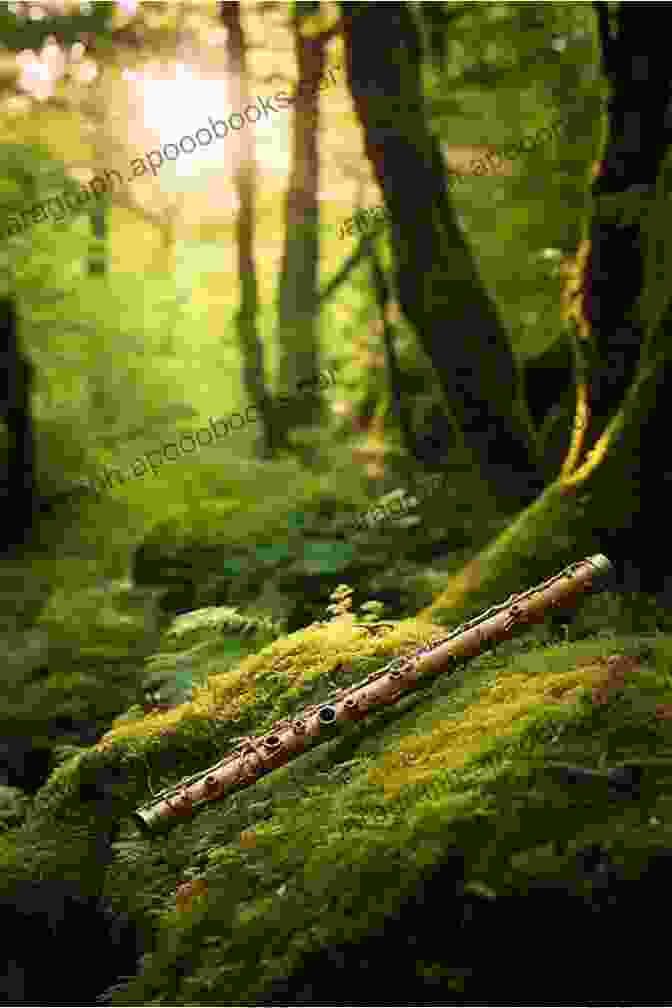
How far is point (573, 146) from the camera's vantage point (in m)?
11.8

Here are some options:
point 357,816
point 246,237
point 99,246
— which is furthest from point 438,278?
point 99,246

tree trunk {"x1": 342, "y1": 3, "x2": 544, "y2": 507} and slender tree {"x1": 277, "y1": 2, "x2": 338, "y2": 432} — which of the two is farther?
slender tree {"x1": 277, "y1": 2, "x2": 338, "y2": 432}

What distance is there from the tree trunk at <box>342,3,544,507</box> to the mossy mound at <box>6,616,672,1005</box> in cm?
524

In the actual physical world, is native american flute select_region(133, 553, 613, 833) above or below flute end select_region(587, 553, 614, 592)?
below

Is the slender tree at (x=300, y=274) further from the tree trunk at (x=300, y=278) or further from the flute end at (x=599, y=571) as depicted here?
the flute end at (x=599, y=571)

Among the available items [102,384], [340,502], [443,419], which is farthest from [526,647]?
[102,384]

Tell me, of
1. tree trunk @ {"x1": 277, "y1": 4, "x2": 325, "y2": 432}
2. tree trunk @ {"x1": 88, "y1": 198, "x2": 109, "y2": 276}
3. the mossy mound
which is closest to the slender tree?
tree trunk @ {"x1": 277, "y1": 4, "x2": 325, "y2": 432}

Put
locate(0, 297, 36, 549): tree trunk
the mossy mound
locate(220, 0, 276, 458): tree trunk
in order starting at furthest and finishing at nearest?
1. locate(220, 0, 276, 458): tree trunk
2. locate(0, 297, 36, 549): tree trunk
3. the mossy mound

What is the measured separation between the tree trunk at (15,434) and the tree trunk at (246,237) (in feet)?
12.0

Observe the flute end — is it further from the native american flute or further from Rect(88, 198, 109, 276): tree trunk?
Rect(88, 198, 109, 276): tree trunk

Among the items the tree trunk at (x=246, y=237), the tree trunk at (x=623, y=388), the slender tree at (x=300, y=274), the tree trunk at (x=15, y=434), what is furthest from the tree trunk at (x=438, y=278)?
the slender tree at (x=300, y=274)

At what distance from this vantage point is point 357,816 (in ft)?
12.1

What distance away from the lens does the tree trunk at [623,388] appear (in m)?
6.59

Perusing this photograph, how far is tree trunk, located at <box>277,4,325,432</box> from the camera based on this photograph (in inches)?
631
